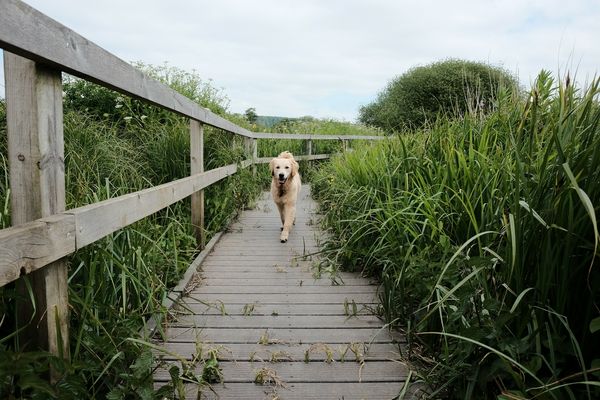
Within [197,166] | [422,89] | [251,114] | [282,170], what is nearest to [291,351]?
[197,166]

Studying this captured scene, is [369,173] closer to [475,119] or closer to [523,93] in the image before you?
[475,119]

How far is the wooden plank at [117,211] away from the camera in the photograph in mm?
1717

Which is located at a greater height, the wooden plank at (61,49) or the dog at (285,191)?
the wooden plank at (61,49)

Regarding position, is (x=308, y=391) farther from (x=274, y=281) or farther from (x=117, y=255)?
(x=274, y=281)

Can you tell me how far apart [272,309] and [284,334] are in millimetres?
444

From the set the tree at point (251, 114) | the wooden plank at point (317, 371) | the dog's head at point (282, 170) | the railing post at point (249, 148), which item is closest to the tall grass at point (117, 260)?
the wooden plank at point (317, 371)

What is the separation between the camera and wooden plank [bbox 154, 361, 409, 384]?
2.12m

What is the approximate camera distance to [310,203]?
8.41 meters

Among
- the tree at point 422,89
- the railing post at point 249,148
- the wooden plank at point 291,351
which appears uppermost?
the tree at point 422,89

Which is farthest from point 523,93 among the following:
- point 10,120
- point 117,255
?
point 10,120

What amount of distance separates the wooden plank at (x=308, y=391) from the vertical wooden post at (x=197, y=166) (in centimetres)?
240

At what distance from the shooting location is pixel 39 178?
4.84 ft

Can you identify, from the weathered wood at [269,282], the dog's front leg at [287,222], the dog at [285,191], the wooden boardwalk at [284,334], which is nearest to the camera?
the wooden boardwalk at [284,334]

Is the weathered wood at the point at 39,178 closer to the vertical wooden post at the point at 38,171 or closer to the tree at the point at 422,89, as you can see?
the vertical wooden post at the point at 38,171
